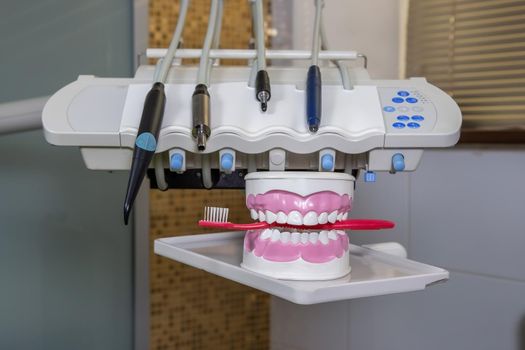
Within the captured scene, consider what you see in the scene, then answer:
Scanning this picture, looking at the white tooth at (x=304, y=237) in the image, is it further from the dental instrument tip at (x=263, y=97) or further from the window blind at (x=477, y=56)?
the window blind at (x=477, y=56)

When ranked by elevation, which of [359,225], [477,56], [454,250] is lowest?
[454,250]

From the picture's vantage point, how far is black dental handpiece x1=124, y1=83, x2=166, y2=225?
519 millimetres

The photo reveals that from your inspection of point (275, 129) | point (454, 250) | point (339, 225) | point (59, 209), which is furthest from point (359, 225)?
point (59, 209)

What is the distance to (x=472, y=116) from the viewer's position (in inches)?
43.5

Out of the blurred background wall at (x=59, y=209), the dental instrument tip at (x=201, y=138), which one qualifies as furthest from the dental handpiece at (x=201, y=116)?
the blurred background wall at (x=59, y=209)

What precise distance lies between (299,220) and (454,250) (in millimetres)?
597

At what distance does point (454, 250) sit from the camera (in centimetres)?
107

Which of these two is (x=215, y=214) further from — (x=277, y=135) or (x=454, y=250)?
(x=454, y=250)

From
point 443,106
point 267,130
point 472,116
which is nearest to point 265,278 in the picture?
point 267,130

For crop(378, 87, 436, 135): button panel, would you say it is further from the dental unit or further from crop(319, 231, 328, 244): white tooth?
crop(319, 231, 328, 244): white tooth

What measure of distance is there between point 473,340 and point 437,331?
0.23 ft

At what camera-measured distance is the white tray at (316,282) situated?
0.50 meters

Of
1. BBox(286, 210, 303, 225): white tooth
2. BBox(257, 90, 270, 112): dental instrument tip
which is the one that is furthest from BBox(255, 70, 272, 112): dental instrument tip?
BBox(286, 210, 303, 225): white tooth

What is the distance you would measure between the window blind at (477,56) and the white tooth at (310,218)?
0.58 metres
